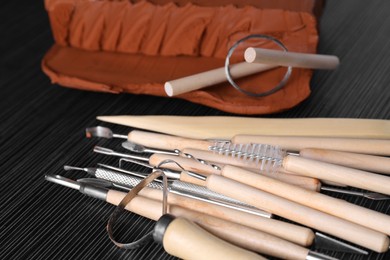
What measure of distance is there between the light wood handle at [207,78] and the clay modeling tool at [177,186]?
0.40ft

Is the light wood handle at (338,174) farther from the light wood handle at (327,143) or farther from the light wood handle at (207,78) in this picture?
the light wood handle at (207,78)

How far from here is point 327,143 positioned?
0.57m

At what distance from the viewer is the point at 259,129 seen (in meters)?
0.63

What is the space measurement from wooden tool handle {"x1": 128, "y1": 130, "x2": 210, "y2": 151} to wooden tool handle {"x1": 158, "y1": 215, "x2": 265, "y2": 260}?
0.45 feet

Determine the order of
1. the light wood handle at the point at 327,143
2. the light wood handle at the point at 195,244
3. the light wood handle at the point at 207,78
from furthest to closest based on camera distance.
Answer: the light wood handle at the point at 207,78 < the light wood handle at the point at 327,143 < the light wood handle at the point at 195,244

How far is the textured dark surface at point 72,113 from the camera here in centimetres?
55

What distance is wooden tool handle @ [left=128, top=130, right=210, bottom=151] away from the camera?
61cm

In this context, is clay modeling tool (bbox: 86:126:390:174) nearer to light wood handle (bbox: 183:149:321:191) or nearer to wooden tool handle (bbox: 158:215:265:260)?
light wood handle (bbox: 183:149:321:191)

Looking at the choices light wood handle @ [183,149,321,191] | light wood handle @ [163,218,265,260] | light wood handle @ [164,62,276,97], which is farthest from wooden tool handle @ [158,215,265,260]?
light wood handle @ [164,62,276,97]

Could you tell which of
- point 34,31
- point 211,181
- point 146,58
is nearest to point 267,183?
point 211,181

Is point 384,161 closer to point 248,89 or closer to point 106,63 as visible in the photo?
point 248,89

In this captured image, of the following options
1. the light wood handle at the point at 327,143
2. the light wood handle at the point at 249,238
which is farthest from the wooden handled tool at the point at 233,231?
the light wood handle at the point at 327,143

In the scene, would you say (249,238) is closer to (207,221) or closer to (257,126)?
(207,221)

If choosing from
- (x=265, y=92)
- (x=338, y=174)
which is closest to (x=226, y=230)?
(x=338, y=174)
